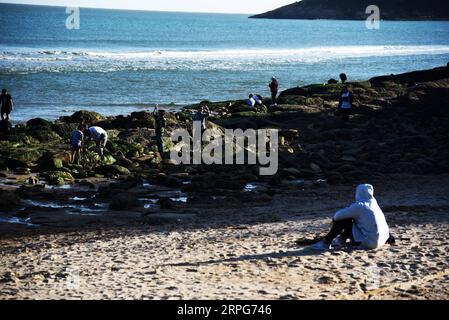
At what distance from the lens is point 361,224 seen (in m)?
12.1

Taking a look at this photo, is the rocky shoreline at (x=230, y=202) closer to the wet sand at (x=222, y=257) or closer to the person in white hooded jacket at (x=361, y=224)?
the wet sand at (x=222, y=257)

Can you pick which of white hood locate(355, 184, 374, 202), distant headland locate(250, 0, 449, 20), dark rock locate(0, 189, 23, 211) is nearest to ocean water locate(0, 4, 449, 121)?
dark rock locate(0, 189, 23, 211)

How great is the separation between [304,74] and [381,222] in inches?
1819

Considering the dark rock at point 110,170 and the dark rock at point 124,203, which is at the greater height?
the dark rock at point 110,170

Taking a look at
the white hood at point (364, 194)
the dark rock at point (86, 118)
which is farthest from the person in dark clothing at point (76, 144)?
the white hood at point (364, 194)

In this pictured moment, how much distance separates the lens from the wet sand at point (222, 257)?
33.9 ft

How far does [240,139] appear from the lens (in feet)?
76.6

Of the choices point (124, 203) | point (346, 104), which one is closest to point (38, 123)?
point (346, 104)

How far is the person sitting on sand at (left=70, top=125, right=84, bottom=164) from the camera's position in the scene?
20.5m

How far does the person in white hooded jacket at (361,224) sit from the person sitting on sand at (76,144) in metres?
9.68

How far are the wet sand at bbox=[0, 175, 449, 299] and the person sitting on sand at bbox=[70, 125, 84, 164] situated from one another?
191 inches

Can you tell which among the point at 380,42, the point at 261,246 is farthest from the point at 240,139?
the point at 380,42

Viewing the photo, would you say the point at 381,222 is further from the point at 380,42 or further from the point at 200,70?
the point at 380,42

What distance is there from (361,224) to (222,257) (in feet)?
6.60
